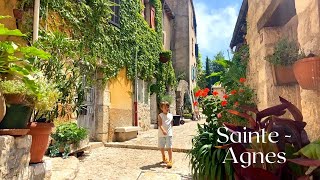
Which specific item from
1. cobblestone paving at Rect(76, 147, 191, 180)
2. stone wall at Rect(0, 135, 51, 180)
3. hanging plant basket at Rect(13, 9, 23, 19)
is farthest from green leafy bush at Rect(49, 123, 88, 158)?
hanging plant basket at Rect(13, 9, 23, 19)

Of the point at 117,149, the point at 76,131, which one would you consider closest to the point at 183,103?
the point at 117,149

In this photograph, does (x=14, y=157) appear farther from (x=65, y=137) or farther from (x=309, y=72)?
(x=309, y=72)

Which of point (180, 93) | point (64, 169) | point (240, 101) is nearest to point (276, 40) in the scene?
point (240, 101)

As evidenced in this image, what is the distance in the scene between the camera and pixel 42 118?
11.0 ft

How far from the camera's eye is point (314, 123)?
7.87ft

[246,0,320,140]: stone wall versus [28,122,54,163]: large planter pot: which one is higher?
[246,0,320,140]: stone wall

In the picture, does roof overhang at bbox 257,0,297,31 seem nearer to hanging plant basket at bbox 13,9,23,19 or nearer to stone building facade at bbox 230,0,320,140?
stone building facade at bbox 230,0,320,140

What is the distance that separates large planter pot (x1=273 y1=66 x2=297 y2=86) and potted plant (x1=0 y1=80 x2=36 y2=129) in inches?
117

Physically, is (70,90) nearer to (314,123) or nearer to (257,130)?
(257,130)

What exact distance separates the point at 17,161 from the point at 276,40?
382 cm

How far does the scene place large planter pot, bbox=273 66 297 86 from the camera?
3.14 m

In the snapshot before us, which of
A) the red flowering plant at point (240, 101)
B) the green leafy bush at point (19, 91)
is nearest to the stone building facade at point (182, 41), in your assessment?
the red flowering plant at point (240, 101)

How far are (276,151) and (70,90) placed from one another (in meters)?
2.99

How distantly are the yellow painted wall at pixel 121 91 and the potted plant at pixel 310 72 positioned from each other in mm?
6375
